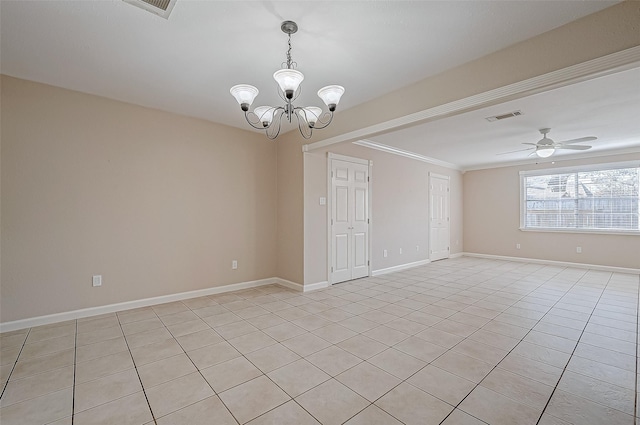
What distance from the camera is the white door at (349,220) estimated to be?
16.0 ft

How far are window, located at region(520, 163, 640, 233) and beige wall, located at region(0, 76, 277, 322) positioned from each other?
6.98 metres

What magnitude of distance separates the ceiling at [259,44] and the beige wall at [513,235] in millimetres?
3702

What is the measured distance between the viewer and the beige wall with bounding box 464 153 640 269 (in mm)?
5855

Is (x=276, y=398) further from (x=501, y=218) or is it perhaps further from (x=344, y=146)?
(x=501, y=218)

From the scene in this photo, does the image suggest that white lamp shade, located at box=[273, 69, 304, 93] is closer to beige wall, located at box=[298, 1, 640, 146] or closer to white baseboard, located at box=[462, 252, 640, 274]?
beige wall, located at box=[298, 1, 640, 146]

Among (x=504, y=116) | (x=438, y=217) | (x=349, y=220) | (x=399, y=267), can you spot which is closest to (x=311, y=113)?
(x=349, y=220)

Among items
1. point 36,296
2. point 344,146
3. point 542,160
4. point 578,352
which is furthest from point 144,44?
point 542,160

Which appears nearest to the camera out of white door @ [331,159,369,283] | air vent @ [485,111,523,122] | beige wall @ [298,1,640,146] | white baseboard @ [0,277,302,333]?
beige wall @ [298,1,640,146]

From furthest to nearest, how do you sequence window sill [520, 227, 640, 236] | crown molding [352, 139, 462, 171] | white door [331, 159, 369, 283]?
1. window sill [520, 227, 640, 236]
2. crown molding [352, 139, 462, 171]
3. white door [331, 159, 369, 283]

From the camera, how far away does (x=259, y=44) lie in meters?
2.35

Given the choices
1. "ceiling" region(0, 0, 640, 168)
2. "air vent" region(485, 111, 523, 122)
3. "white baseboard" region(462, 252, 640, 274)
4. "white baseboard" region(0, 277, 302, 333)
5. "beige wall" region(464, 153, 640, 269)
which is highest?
"ceiling" region(0, 0, 640, 168)

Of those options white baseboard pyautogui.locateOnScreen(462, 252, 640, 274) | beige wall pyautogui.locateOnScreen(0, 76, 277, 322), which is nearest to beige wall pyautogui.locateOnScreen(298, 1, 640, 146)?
beige wall pyautogui.locateOnScreen(0, 76, 277, 322)

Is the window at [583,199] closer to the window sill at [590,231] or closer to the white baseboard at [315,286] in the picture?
the window sill at [590,231]

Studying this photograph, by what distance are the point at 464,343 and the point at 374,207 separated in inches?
126
